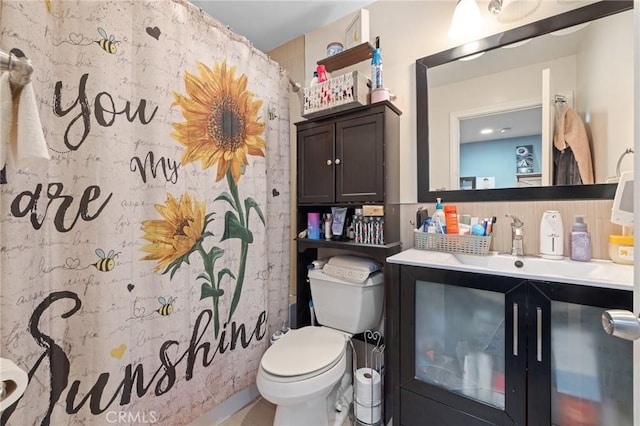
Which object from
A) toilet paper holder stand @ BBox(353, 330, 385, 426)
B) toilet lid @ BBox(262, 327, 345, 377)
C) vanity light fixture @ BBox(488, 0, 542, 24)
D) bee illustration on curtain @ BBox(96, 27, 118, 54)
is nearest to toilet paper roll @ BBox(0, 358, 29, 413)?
toilet lid @ BBox(262, 327, 345, 377)

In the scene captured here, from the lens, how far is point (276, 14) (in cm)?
175

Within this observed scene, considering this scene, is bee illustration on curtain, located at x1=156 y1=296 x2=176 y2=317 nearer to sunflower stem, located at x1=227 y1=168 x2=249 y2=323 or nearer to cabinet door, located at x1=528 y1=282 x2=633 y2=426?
sunflower stem, located at x1=227 y1=168 x2=249 y2=323

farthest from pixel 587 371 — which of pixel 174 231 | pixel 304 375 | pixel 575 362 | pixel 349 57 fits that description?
pixel 349 57

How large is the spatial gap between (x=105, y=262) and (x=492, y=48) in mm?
1976

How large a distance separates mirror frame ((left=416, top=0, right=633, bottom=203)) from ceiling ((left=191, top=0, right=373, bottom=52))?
26.9 inches

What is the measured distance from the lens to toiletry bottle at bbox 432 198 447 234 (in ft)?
4.35

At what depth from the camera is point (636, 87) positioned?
19.3 inches

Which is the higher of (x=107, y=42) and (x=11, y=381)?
(x=107, y=42)

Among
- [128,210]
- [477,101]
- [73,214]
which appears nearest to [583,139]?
[477,101]

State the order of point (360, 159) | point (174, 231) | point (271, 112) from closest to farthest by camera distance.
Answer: point (174, 231), point (360, 159), point (271, 112)

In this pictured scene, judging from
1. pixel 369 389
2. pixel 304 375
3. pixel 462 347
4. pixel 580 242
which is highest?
pixel 580 242

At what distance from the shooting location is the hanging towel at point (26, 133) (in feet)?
1.82

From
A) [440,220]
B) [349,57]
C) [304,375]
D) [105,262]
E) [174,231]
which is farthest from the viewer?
[349,57]

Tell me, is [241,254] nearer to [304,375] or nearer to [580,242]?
[304,375]
